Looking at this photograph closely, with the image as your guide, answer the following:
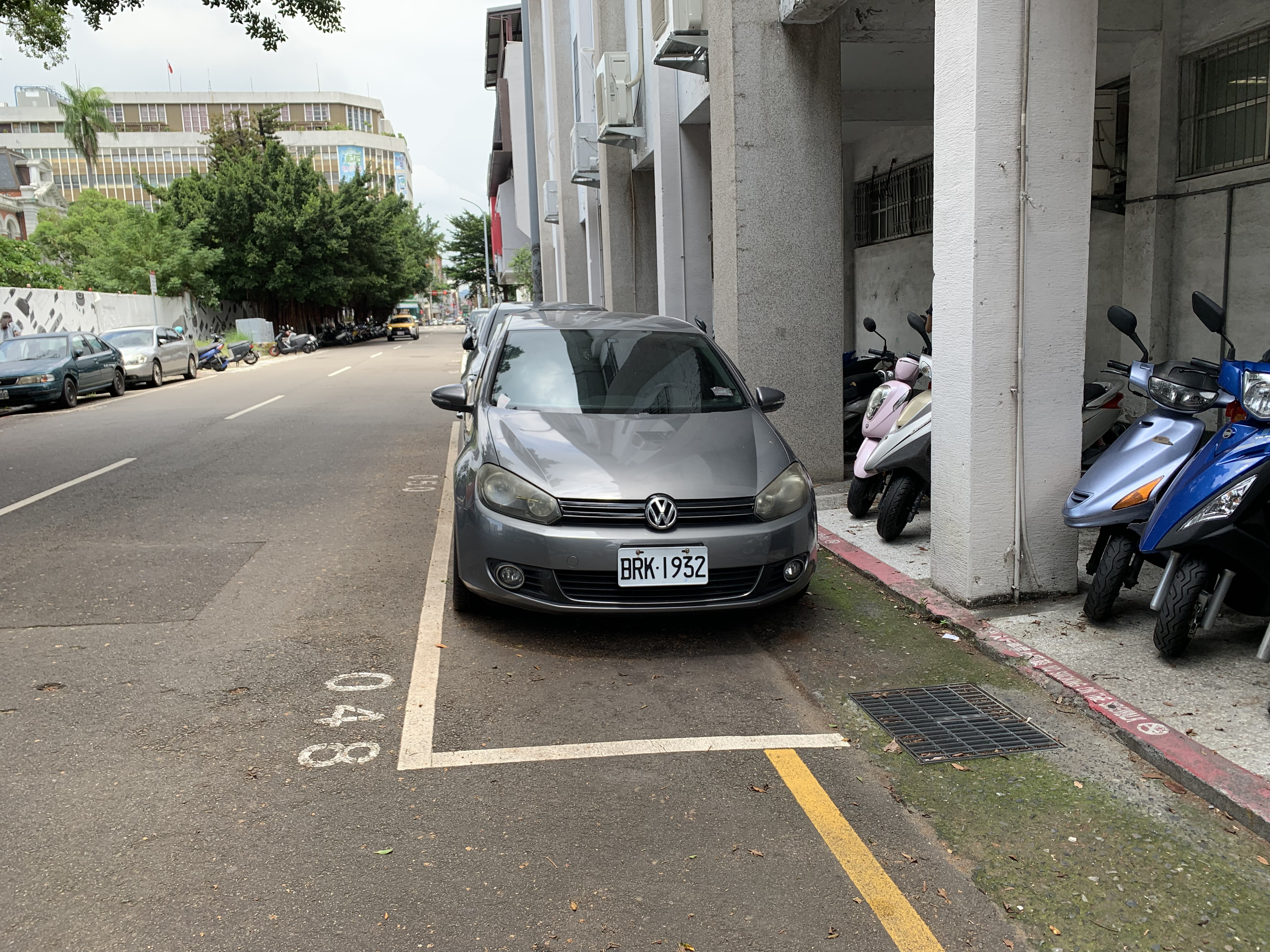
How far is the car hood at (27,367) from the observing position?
19016mm

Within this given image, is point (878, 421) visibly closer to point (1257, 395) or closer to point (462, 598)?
point (1257, 395)

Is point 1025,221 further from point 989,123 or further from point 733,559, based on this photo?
point 733,559

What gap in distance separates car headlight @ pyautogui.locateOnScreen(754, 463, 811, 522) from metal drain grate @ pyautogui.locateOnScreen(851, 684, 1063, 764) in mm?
1077

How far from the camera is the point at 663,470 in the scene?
5.14 metres

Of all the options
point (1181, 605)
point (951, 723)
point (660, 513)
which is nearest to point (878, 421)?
point (660, 513)

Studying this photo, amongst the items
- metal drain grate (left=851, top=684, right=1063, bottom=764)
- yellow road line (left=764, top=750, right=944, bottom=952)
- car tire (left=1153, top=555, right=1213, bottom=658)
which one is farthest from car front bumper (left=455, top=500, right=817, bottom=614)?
→ car tire (left=1153, top=555, right=1213, bottom=658)

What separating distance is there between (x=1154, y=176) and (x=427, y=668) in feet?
27.5

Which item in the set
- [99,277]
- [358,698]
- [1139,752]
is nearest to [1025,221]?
[1139,752]

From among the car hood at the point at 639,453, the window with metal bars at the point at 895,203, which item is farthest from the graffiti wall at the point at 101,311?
the car hood at the point at 639,453

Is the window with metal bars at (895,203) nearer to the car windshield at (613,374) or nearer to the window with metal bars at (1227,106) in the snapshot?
the window with metal bars at (1227,106)

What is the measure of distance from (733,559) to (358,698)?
1.86 m

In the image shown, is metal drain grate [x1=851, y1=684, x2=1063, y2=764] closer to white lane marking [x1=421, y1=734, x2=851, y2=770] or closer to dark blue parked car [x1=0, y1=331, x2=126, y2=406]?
white lane marking [x1=421, y1=734, x2=851, y2=770]

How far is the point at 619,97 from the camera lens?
14922 mm

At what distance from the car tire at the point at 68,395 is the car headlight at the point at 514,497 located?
17.6 metres
